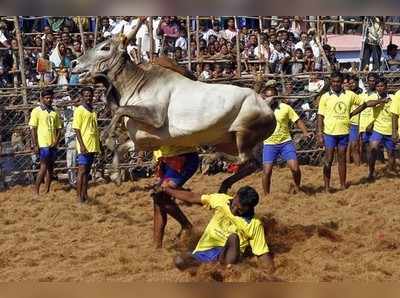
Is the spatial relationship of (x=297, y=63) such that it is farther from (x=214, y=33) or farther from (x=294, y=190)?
(x=294, y=190)

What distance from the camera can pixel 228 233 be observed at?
265 inches

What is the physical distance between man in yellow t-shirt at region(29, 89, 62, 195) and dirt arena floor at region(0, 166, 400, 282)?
0.44m

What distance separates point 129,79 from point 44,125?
5.32 meters

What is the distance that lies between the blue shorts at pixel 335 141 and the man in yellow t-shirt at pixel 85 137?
11.7 ft

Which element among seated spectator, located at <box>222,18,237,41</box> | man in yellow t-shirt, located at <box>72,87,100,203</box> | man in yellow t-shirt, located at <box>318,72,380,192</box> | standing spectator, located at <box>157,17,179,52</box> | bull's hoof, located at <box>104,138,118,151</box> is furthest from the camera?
seated spectator, located at <box>222,18,237,41</box>

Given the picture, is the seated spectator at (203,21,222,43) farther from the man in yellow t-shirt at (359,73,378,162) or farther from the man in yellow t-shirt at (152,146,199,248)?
the man in yellow t-shirt at (152,146,199,248)

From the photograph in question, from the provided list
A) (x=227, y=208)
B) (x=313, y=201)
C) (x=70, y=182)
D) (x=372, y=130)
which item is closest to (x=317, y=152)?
(x=372, y=130)

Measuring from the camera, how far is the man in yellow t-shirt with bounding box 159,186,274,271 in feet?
21.4

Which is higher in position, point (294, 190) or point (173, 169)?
point (173, 169)

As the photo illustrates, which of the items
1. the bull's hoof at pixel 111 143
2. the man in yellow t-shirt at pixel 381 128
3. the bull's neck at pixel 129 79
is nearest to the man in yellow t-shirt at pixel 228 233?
the bull's hoof at pixel 111 143

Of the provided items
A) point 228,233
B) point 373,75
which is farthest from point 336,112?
point 228,233

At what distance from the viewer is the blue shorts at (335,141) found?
12.0 m

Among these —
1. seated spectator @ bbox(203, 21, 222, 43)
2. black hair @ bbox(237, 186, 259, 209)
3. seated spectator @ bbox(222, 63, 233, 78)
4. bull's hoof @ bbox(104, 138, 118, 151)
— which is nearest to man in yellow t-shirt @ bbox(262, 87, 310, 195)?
seated spectator @ bbox(222, 63, 233, 78)

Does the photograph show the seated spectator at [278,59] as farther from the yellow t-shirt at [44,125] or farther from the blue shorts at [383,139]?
the yellow t-shirt at [44,125]
